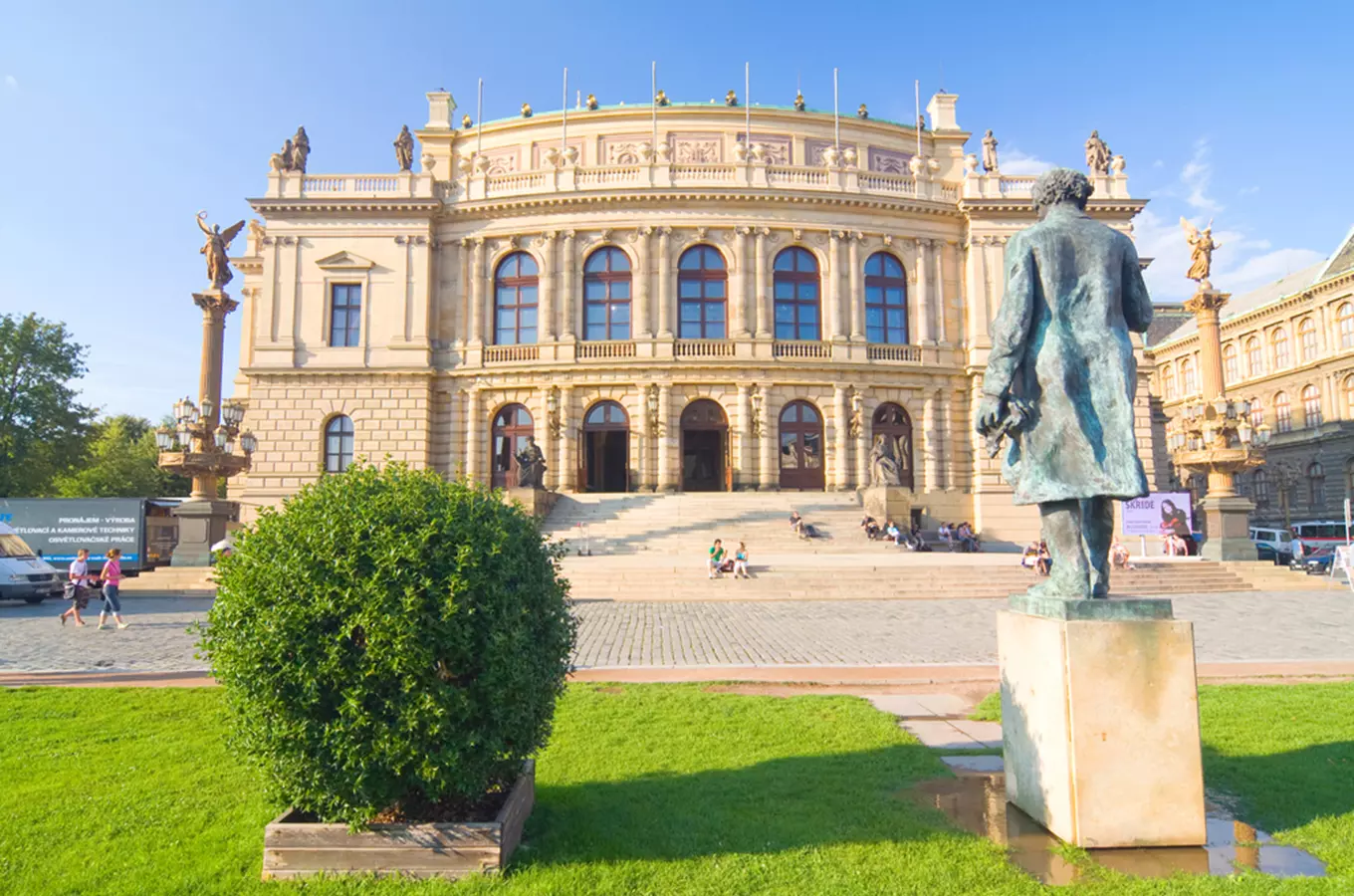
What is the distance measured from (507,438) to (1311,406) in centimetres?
5188

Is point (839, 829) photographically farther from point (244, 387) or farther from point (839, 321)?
point (244, 387)

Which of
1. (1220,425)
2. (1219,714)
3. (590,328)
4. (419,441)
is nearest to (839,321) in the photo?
(590,328)

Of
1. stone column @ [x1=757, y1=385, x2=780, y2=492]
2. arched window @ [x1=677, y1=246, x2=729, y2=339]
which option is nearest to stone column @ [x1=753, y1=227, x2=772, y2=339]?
arched window @ [x1=677, y1=246, x2=729, y2=339]

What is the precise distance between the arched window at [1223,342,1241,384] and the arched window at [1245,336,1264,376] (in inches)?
32.9

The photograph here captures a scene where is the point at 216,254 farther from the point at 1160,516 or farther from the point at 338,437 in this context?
the point at 1160,516

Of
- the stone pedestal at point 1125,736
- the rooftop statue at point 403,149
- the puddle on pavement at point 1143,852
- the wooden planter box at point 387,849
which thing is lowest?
the puddle on pavement at point 1143,852

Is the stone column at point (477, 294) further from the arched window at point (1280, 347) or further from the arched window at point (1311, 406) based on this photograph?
the arched window at point (1280, 347)

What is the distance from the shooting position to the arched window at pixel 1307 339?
52.7 meters

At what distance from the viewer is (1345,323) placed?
1976 inches

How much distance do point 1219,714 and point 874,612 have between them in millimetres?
10510

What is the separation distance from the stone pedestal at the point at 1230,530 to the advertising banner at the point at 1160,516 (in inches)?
61.7

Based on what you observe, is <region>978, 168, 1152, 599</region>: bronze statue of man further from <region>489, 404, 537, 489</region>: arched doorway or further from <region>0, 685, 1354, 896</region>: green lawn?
<region>489, 404, 537, 489</region>: arched doorway

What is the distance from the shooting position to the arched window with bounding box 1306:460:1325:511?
52000 mm

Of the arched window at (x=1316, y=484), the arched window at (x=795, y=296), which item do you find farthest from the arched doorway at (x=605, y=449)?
the arched window at (x=1316, y=484)
